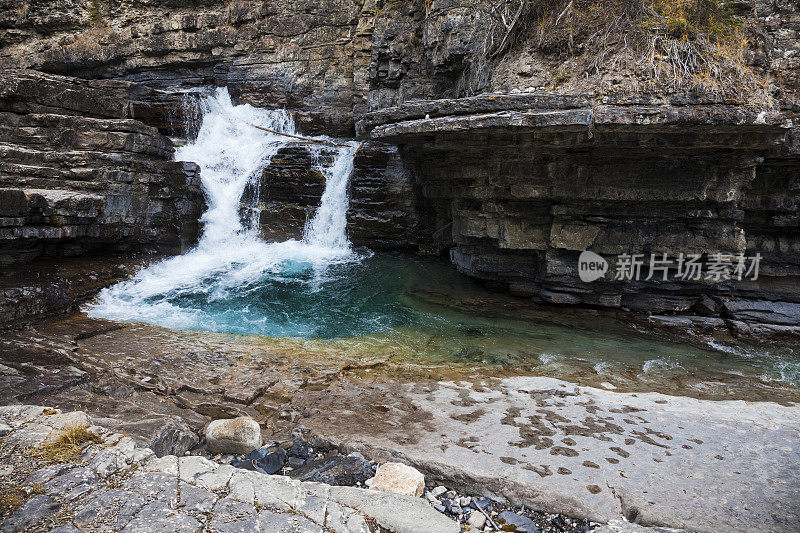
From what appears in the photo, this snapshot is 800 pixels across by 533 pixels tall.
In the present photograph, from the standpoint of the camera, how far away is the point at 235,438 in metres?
3.45

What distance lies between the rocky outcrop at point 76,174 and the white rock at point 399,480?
8.10 meters

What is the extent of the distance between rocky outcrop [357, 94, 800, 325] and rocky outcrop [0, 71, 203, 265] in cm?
560

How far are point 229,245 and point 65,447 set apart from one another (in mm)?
9601

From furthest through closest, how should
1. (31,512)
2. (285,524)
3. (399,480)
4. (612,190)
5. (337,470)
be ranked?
(612,190), (337,470), (399,480), (285,524), (31,512)

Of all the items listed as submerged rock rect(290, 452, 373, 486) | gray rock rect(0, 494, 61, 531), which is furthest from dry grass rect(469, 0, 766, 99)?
gray rock rect(0, 494, 61, 531)

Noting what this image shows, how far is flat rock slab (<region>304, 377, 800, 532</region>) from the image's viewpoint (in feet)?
8.89

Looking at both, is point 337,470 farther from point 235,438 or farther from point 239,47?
point 239,47

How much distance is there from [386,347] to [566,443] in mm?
3579

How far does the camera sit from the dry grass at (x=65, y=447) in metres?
2.67

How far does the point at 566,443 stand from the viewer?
3.51m

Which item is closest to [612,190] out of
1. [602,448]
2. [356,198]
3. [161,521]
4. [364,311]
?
[364,311]

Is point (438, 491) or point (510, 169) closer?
point (438, 491)

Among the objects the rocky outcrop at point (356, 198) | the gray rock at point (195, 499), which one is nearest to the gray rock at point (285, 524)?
the gray rock at point (195, 499)
